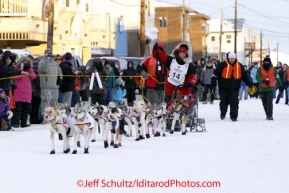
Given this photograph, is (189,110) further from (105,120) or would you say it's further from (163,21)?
(163,21)

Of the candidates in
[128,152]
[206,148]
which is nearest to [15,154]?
[128,152]

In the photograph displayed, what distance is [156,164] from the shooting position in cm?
1089

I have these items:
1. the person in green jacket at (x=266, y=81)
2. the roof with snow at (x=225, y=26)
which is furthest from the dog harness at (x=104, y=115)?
the roof with snow at (x=225, y=26)

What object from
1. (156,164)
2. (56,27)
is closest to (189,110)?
(156,164)

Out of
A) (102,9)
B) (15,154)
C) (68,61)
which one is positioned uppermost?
(102,9)

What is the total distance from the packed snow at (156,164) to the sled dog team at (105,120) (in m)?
0.23

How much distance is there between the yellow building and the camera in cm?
4275

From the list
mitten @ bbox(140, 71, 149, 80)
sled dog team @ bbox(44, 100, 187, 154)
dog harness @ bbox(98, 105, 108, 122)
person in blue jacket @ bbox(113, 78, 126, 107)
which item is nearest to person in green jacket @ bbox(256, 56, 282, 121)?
person in blue jacket @ bbox(113, 78, 126, 107)

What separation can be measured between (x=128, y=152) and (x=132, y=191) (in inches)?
157

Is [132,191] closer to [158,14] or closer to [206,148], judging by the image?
[206,148]

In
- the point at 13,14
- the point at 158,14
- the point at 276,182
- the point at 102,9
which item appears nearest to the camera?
the point at 276,182

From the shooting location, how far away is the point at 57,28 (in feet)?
160

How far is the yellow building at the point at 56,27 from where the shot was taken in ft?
140

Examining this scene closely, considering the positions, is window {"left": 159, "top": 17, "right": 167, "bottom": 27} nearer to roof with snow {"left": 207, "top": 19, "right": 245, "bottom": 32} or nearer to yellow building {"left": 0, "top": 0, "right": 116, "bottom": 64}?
yellow building {"left": 0, "top": 0, "right": 116, "bottom": 64}
